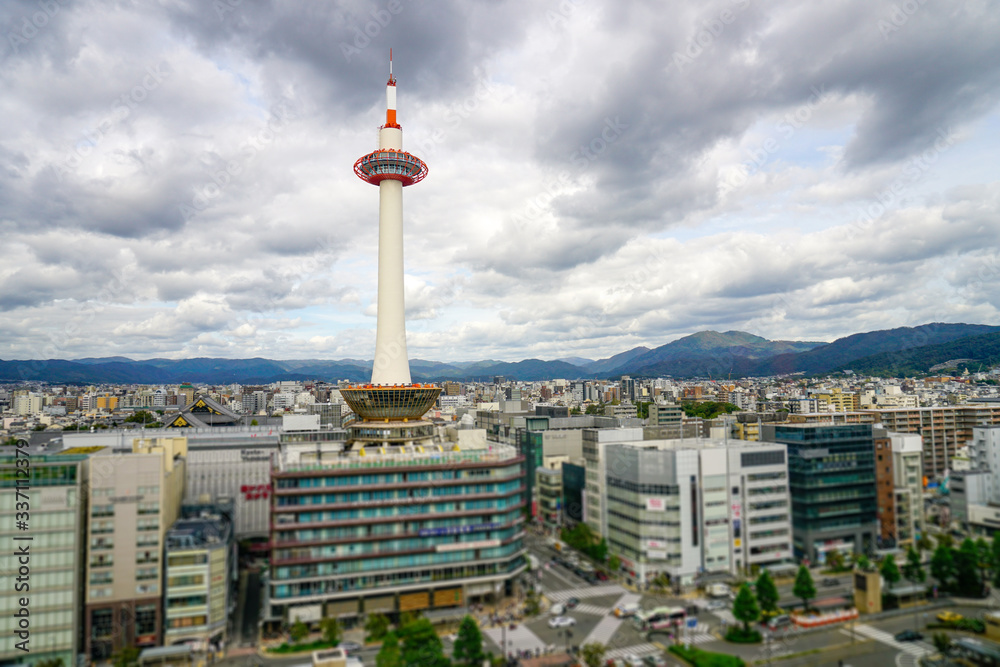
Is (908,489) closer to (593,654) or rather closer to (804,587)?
(804,587)

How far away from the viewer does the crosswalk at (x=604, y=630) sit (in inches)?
2142

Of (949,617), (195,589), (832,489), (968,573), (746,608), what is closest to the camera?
(195,589)

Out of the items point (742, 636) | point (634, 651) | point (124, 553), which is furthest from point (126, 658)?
point (742, 636)

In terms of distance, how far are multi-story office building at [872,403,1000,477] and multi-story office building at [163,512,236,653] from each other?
396 feet

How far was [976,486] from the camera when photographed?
83.3 meters

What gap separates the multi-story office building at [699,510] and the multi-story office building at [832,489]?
126 inches

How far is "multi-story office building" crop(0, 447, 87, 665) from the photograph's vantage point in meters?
49.0

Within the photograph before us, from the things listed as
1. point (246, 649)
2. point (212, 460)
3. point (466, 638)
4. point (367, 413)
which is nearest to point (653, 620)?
point (466, 638)

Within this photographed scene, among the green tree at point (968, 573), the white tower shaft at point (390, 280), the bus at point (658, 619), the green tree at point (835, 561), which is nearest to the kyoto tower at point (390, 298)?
the white tower shaft at point (390, 280)

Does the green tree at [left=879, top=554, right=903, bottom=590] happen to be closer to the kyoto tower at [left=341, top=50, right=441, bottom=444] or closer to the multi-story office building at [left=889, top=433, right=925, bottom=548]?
the multi-story office building at [left=889, top=433, right=925, bottom=548]

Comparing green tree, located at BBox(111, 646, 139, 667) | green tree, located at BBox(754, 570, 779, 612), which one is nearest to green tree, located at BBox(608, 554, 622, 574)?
green tree, located at BBox(754, 570, 779, 612)

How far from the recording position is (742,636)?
54.0 metres

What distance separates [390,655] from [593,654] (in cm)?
1571

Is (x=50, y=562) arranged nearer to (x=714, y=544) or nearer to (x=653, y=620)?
(x=653, y=620)
